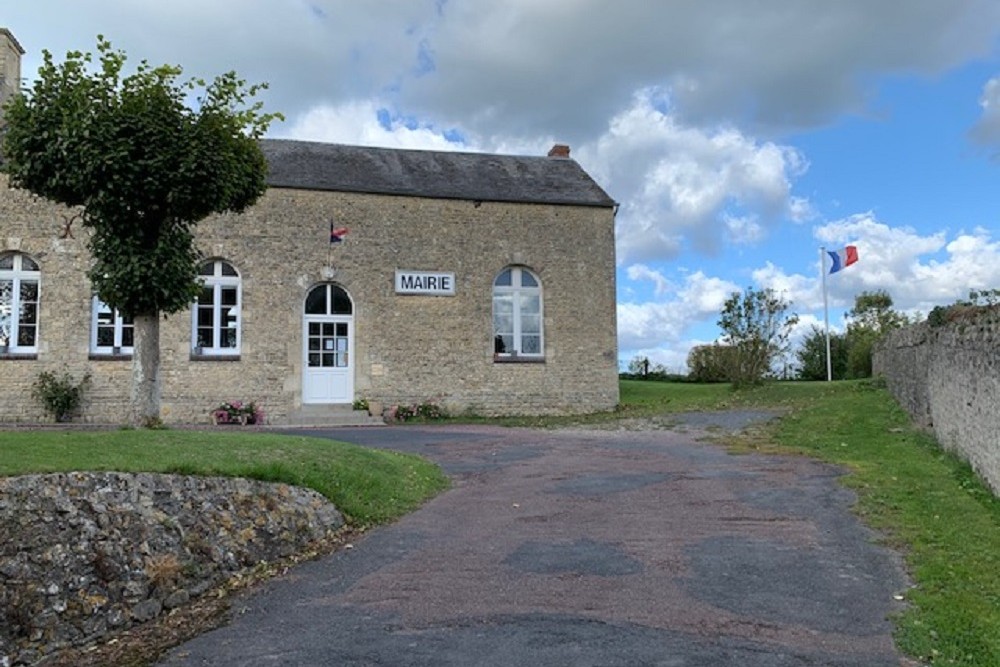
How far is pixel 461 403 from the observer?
20.2 m

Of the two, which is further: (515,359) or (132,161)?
(515,359)

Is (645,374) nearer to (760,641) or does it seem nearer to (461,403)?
(461,403)

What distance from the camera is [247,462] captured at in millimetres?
8211

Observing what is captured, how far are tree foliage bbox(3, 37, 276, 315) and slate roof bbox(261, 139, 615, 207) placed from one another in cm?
894

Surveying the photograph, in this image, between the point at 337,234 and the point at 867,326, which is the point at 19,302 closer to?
the point at 337,234

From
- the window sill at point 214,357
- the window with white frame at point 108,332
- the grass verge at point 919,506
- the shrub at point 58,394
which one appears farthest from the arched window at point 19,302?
the grass verge at point 919,506

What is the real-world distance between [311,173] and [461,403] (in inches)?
270

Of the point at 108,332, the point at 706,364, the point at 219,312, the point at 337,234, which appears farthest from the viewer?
the point at 706,364

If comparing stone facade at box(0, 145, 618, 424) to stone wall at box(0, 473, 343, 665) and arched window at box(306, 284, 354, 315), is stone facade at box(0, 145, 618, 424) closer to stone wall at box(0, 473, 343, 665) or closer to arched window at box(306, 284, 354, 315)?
arched window at box(306, 284, 354, 315)

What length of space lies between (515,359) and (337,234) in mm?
5432

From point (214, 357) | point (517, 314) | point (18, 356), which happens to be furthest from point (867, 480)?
point (18, 356)

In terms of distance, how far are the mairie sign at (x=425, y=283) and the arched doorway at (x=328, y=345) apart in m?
1.37

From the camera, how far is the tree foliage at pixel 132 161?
9.89m

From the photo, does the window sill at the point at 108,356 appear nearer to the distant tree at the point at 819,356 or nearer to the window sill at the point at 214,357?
the window sill at the point at 214,357
